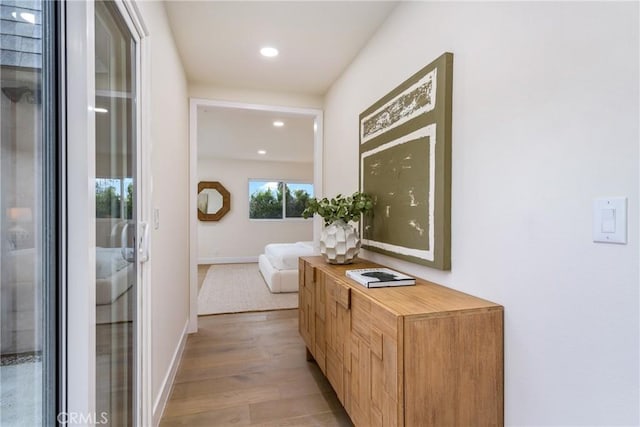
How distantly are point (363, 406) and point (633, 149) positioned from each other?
1.32 meters

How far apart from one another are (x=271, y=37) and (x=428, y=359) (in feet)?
7.50

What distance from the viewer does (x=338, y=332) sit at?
165cm

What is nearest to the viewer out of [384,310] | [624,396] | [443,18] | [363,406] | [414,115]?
[624,396]

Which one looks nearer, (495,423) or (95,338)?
(95,338)

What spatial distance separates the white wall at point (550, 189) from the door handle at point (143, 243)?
58.6 inches

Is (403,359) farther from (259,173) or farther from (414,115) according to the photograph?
(259,173)

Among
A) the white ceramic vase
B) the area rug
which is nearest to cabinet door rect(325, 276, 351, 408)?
the white ceramic vase

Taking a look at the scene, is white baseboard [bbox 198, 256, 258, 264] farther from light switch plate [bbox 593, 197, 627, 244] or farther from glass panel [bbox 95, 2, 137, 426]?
light switch plate [bbox 593, 197, 627, 244]

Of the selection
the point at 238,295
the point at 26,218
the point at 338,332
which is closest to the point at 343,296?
the point at 338,332

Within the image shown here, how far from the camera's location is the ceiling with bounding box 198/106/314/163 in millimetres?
4049

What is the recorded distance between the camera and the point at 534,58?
3.43 feet

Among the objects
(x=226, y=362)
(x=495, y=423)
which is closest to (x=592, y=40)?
(x=495, y=423)

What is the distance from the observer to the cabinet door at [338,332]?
60.0 inches

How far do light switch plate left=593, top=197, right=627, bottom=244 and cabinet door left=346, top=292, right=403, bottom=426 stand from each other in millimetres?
642
